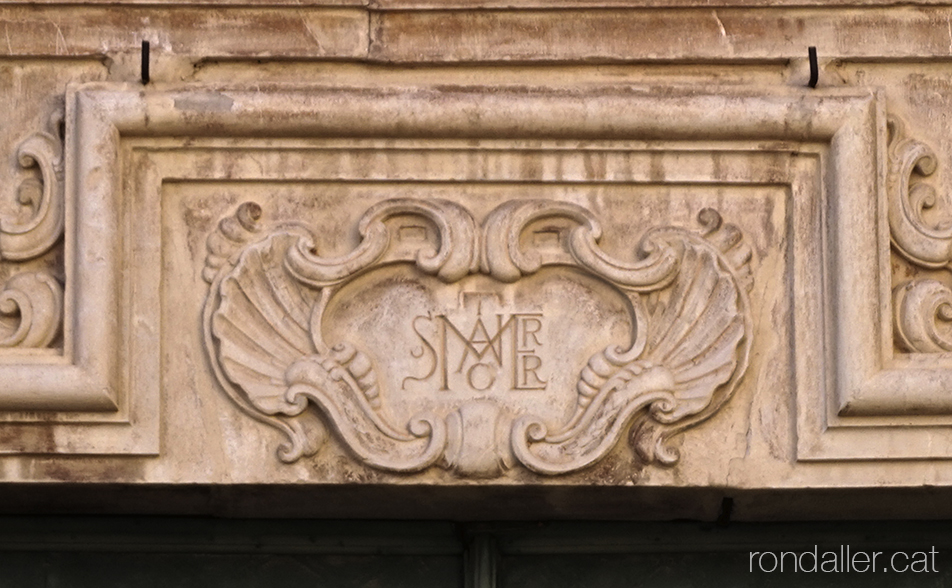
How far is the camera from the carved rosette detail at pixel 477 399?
348 cm

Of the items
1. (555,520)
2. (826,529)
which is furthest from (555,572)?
(826,529)

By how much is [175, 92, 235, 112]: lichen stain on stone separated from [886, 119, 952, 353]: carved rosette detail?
1.39 m

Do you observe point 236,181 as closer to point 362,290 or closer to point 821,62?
point 362,290

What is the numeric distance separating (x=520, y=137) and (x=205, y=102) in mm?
657

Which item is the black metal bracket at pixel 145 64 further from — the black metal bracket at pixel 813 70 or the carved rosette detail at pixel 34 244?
the black metal bracket at pixel 813 70

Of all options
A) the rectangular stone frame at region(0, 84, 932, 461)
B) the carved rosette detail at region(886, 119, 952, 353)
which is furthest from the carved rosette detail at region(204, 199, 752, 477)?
the carved rosette detail at region(886, 119, 952, 353)

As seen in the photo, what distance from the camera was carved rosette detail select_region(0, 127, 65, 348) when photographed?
352 centimetres

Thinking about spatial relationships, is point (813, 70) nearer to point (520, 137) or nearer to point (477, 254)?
point (520, 137)

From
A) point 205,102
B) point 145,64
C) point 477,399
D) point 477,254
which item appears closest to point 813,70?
point 477,254

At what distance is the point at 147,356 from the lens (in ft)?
11.5

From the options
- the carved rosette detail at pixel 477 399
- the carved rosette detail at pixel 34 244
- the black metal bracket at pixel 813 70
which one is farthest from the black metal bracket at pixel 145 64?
the black metal bracket at pixel 813 70

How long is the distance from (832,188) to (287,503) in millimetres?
1326

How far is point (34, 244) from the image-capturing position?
3551 mm

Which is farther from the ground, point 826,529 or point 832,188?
point 832,188
